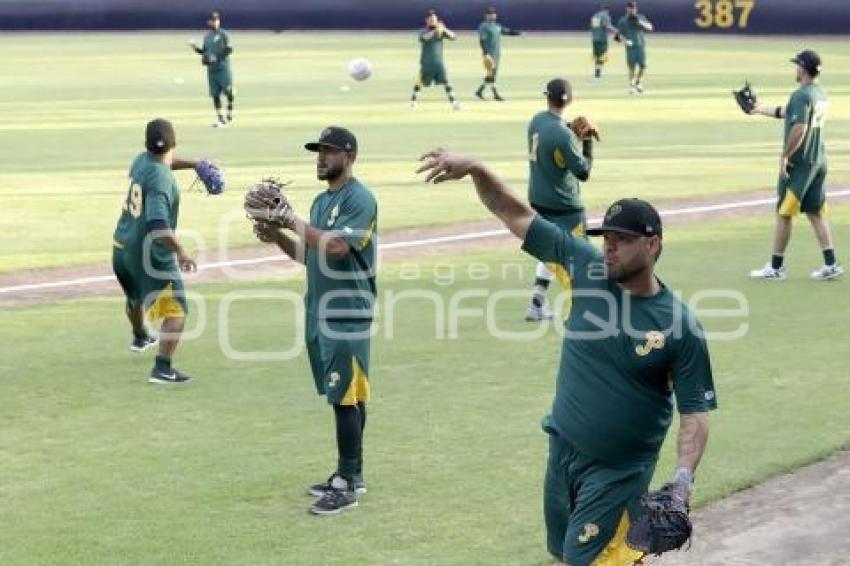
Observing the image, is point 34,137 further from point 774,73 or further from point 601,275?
point 601,275

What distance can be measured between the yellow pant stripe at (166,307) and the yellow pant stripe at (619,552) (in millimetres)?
6685

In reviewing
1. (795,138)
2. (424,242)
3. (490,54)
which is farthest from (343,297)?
(490,54)

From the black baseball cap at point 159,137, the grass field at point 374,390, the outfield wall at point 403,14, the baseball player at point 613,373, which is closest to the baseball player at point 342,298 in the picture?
the grass field at point 374,390

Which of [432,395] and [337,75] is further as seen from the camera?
[337,75]

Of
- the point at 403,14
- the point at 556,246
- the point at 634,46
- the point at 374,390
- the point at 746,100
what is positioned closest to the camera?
the point at 556,246

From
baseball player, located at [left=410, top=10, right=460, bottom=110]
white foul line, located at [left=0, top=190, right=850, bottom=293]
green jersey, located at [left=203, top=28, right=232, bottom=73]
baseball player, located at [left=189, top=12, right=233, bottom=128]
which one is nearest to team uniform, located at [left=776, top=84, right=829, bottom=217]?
white foul line, located at [left=0, top=190, right=850, bottom=293]

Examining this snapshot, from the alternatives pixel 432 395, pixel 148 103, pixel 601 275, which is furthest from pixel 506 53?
pixel 601 275

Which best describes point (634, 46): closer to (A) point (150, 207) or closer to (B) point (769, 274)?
(B) point (769, 274)

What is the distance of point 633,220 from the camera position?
6.85 m

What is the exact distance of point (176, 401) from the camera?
41.1ft

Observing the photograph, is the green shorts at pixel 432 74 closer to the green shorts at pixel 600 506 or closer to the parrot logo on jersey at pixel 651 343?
the green shorts at pixel 600 506

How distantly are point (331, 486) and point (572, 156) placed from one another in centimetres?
549

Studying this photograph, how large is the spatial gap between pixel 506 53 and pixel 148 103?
21655 millimetres

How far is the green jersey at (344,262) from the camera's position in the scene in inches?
380
